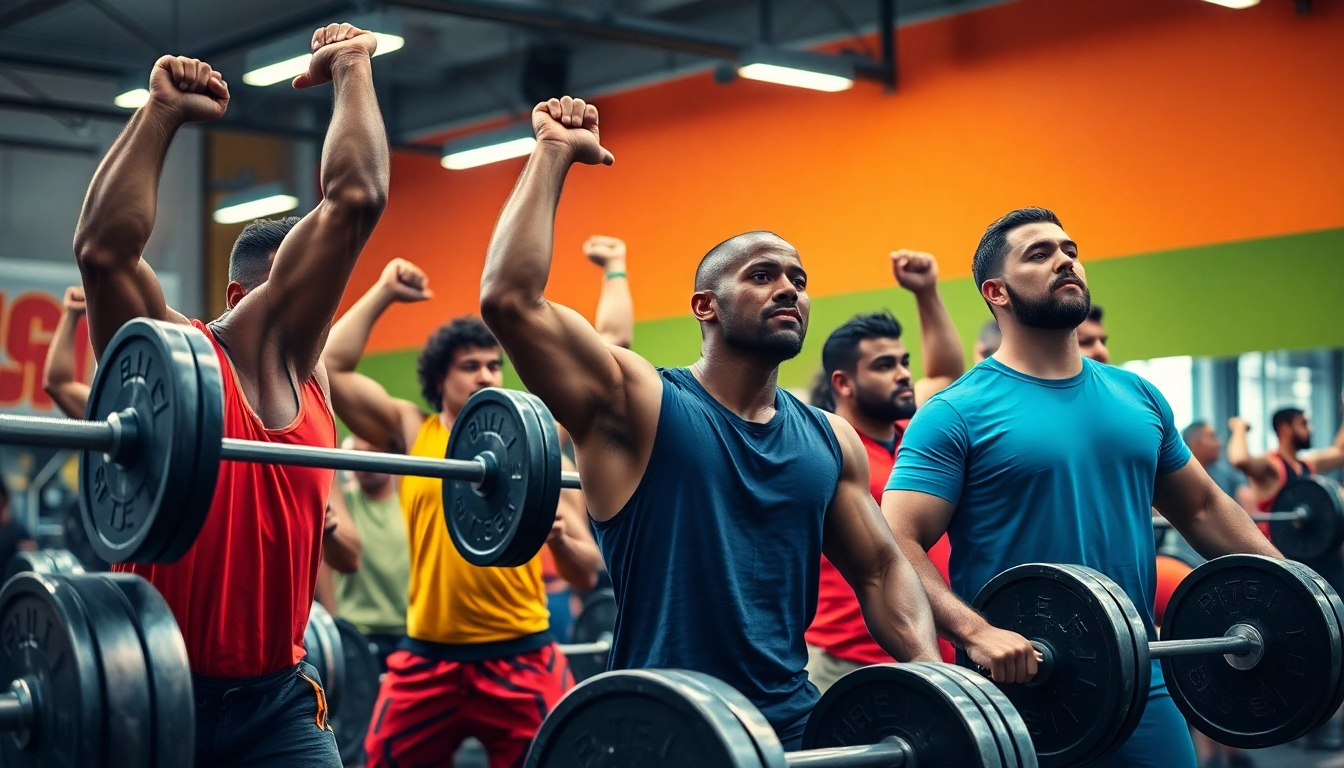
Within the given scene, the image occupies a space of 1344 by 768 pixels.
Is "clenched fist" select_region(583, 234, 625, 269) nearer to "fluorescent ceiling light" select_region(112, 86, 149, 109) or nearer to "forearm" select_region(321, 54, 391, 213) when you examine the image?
"forearm" select_region(321, 54, 391, 213)

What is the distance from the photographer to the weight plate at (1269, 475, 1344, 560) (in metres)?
5.37

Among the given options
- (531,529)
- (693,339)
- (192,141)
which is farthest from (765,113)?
(531,529)

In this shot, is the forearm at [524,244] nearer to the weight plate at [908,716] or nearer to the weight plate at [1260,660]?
the weight plate at [908,716]

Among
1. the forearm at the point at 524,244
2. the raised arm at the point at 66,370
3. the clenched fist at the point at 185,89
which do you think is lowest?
the raised arm at the point at 66,370

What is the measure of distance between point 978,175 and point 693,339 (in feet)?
7.29

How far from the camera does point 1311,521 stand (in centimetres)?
546

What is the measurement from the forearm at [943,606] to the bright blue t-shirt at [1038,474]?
140 millimetres

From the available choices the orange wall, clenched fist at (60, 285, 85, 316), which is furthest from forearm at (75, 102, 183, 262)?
the orange wall

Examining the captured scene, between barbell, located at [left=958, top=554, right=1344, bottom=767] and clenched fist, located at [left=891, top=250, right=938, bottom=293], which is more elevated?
clenched fist, located at [left=891, top=250, right=938, bottom=293]

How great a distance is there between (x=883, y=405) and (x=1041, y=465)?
107 centimetres

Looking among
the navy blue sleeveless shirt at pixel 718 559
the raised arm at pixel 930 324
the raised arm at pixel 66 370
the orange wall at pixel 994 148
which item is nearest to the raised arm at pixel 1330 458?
the orange wall at pixel 994 148

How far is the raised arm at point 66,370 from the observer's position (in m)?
4.47

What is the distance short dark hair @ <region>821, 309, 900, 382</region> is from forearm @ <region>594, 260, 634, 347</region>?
1.86 feet

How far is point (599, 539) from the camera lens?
2.43 meters
